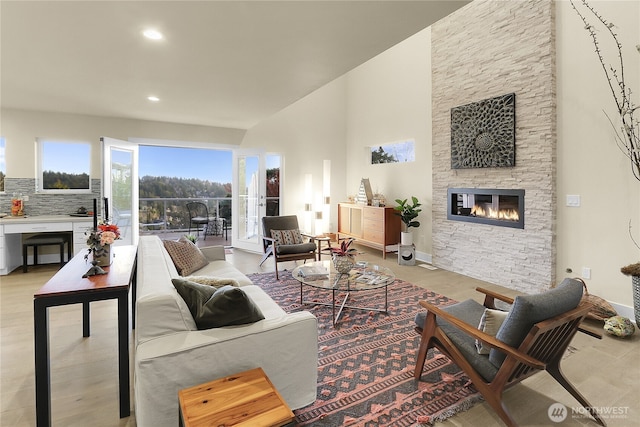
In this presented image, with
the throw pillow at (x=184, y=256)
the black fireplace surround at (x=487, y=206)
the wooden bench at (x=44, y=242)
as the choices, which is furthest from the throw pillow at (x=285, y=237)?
the wooden bench at (x=44, y=242)

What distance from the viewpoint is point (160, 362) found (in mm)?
1400

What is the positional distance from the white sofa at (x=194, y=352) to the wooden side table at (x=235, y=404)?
0.37ft

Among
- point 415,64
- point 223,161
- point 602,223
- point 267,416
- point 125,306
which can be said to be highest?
point 415,64

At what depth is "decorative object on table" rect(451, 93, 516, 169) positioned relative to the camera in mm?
4094

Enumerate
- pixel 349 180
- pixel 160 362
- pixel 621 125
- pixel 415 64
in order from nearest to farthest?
1. pixel 160 362
2. pixel 621 125
3. pixel 415 64
4. pixel 349 180

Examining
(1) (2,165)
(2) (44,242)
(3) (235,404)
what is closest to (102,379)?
(3) (235,404)

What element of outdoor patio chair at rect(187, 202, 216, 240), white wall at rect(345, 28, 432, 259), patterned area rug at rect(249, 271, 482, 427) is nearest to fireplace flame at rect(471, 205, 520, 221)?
white wall at rect(345, 28, 432, 259)

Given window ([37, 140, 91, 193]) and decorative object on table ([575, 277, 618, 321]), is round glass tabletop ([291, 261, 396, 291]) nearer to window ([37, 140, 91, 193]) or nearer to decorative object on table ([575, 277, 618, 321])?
decorative object on table ([575, 277, 618, 321])

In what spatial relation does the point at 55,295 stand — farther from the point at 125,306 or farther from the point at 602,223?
the point at 602,223

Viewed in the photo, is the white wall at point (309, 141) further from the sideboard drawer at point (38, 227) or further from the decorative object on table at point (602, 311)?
the decorative object on table at point (602, 311)

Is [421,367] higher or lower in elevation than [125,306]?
lower

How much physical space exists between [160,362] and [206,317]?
28 centimetres

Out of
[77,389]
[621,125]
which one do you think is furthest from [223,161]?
[621,125]

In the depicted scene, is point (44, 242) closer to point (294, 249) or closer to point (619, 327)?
point (294, 249)
